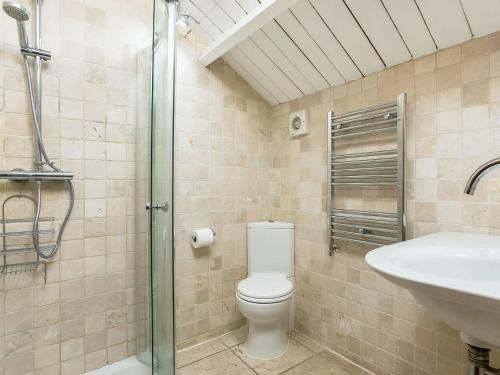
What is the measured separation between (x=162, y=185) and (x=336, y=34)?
4.10ft

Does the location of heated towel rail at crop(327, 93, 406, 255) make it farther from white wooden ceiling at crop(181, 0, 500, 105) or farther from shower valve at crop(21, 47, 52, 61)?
shower valve at crop(21, 47, 52, 61)

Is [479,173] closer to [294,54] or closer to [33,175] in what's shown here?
[294,54]

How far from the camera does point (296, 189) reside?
211cm

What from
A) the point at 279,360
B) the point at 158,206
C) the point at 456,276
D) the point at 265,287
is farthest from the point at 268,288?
the point at 456,276

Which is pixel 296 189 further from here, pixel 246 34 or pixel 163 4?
pixel 163 4

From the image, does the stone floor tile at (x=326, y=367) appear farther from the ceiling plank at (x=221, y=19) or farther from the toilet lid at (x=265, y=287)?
the ceiling plank at (x=221, y=19)

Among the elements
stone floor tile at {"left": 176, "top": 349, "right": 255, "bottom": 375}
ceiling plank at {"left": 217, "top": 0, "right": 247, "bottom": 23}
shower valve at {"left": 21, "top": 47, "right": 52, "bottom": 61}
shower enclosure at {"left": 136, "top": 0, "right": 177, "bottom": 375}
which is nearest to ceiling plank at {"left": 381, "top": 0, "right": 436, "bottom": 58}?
ceiling plank at {"left": 217, "top": 0, "right": 247, "bottom": 23}

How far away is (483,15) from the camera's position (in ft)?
3.84

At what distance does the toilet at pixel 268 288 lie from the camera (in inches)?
66.1

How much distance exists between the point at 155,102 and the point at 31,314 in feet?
4.11

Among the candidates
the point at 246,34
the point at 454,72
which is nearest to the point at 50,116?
the point at 246,34

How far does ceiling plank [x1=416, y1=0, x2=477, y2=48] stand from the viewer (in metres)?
1.20

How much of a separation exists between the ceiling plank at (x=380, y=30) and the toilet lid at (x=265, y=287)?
4.89 feet

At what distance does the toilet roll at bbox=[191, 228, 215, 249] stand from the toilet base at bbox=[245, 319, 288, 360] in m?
0.61
